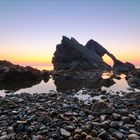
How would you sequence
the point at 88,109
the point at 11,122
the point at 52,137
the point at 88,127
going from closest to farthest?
the point at 52,137 → the point at 88,127 → the point at 11,122 → the point at 88,109

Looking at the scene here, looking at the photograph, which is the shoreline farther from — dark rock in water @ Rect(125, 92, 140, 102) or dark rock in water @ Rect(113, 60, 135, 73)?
dark rock in water @ Rect(113, 60, 135, 73)

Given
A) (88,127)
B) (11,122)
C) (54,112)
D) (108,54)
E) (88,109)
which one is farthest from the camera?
(108,54)

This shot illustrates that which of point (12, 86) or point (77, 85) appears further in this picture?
point (77, 85)

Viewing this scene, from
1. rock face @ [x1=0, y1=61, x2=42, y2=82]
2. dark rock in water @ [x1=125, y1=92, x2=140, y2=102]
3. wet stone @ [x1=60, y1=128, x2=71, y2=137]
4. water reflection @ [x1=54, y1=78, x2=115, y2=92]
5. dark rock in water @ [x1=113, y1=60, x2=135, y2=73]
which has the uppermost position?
dark rock in water @ [x1=113, y1=60, x2=135, y2=73]

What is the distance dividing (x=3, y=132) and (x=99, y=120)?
525 cm

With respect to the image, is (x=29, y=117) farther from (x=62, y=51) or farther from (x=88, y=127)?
(x=62, y=51)

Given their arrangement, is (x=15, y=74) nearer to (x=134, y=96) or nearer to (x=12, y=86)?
(x=12, y=86)

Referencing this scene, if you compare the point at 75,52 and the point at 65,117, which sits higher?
the point at 75,52

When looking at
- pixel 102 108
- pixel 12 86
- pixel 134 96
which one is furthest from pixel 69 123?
pixel 12 86

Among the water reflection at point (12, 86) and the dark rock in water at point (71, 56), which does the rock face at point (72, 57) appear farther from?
the water reflection at point (12, 86)

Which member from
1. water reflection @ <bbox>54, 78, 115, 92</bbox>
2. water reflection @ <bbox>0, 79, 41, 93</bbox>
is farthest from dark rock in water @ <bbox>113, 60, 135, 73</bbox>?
water reflection @ <bbox>0, 79, 41, 93</bbox>

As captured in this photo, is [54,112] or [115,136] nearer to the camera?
[115,136]

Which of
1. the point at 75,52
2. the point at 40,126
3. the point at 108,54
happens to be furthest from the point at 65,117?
the point at 108,54

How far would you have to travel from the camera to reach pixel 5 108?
1648 centimetres
